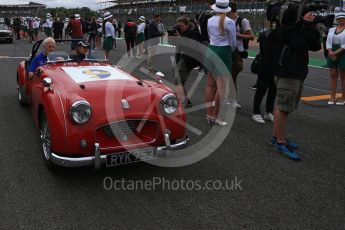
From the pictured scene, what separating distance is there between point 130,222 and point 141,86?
161cm

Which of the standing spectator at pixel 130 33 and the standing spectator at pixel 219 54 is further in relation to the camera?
the standing spectator at pixel 130 33

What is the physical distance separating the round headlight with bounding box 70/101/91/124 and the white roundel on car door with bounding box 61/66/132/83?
731 mm

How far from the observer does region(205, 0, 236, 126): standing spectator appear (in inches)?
211

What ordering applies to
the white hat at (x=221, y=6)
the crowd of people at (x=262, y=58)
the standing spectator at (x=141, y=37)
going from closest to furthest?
the crowd of people at (x=262, y=58) < the white hat at (x=221, y=6) < the standing spectator at (x=141, y=37)

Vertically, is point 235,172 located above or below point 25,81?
below

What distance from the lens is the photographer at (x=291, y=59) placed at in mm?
4133

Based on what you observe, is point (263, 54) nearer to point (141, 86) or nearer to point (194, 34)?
point (194, 34)

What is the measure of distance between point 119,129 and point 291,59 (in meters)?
2.06

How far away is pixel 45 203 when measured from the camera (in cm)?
339

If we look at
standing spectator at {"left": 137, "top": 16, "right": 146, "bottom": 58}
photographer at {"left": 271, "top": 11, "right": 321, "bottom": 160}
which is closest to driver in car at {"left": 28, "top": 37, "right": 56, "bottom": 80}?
photographer at {"left": 271, "top": 11, "right": 321, "bottom": 160}

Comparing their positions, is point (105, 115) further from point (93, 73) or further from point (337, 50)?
point (337, 50)

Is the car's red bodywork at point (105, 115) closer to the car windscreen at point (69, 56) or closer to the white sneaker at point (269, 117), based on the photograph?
the car windscreen at point (69, 56)

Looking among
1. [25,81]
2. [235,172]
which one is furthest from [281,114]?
[25,81]

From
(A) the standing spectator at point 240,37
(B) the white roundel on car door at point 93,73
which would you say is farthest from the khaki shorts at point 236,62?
(B) the white roundel on car door at point 93,73
